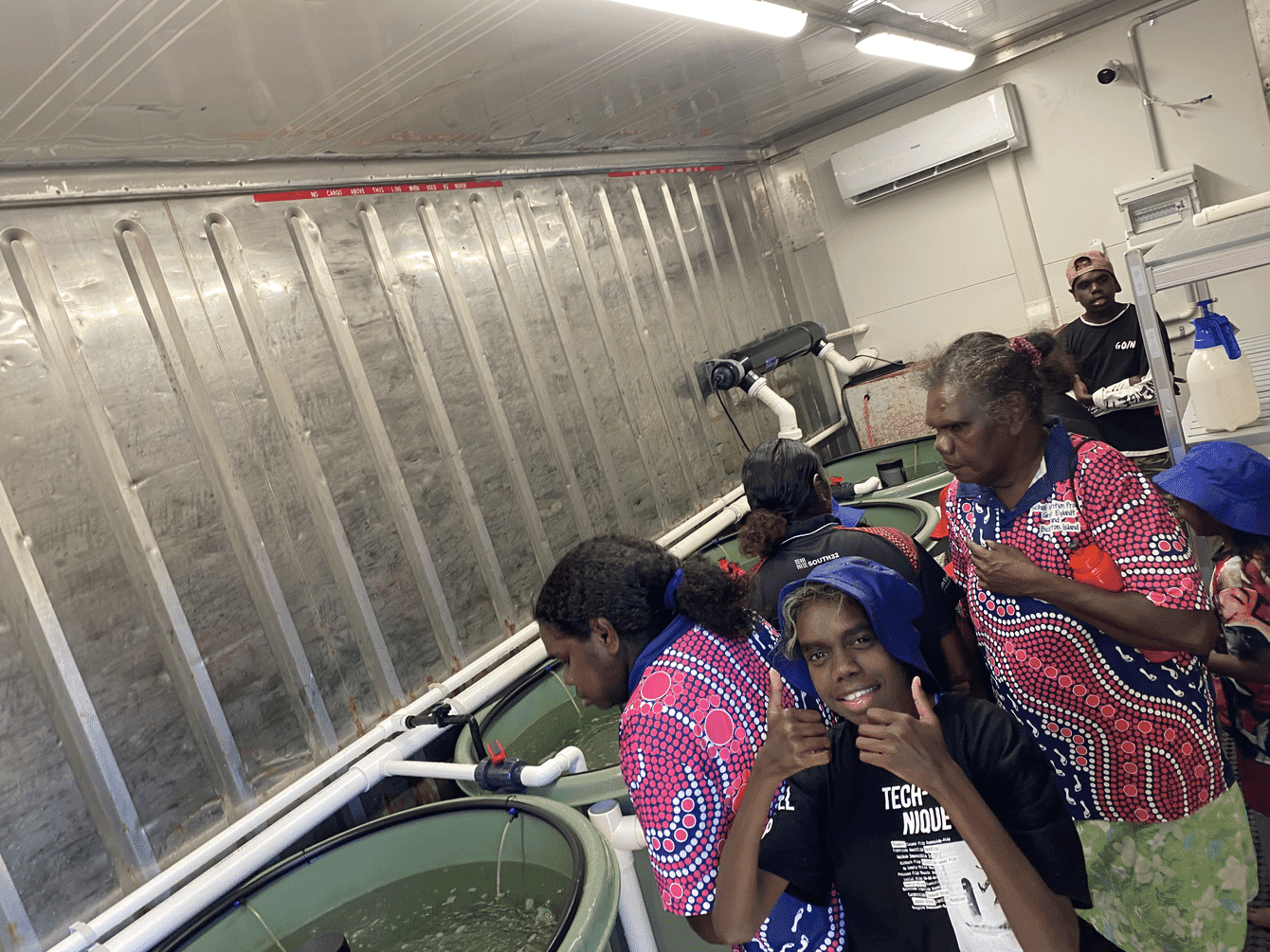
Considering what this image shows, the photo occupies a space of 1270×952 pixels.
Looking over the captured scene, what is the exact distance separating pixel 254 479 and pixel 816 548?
152 centimetres

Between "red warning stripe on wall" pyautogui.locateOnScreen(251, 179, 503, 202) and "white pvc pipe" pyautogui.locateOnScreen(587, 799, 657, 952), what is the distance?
6.65 ft

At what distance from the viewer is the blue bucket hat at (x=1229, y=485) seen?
1.71m

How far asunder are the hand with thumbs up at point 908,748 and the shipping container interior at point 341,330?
166 centimetres

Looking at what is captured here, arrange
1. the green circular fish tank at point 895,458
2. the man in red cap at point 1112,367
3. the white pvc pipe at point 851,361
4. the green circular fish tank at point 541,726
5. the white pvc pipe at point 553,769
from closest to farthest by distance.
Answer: the white pvc pipe at point 553,769 < the green circular fish tank at point 541,726 < the man in red cap at point 1112,367 < the green circular fish tank at point 895,458 < the white pvc pipe at point 851,361

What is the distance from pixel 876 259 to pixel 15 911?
509 cm

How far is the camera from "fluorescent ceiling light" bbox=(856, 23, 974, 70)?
335 centimetres

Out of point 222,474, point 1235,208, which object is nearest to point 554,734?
point 222,474

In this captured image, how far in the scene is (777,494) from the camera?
6.89 ft

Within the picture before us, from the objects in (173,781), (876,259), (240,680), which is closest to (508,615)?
(240,680)

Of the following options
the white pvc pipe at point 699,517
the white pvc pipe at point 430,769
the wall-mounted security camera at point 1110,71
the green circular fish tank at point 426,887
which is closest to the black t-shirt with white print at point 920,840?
the green circular fish tank at point 426,887

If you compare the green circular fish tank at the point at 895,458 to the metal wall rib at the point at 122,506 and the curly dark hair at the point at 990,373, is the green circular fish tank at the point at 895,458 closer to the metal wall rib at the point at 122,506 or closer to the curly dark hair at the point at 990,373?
the curly dark hair at the point at 990,373

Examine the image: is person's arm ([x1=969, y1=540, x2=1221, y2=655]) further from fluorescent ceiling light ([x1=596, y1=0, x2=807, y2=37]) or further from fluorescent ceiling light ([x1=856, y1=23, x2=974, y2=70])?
fluorescent ceiling light ([x1=856, y1=23, x2=974, y2=70])

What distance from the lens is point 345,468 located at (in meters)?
2.65

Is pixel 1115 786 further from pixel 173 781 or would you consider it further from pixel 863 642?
pixel 173 781
